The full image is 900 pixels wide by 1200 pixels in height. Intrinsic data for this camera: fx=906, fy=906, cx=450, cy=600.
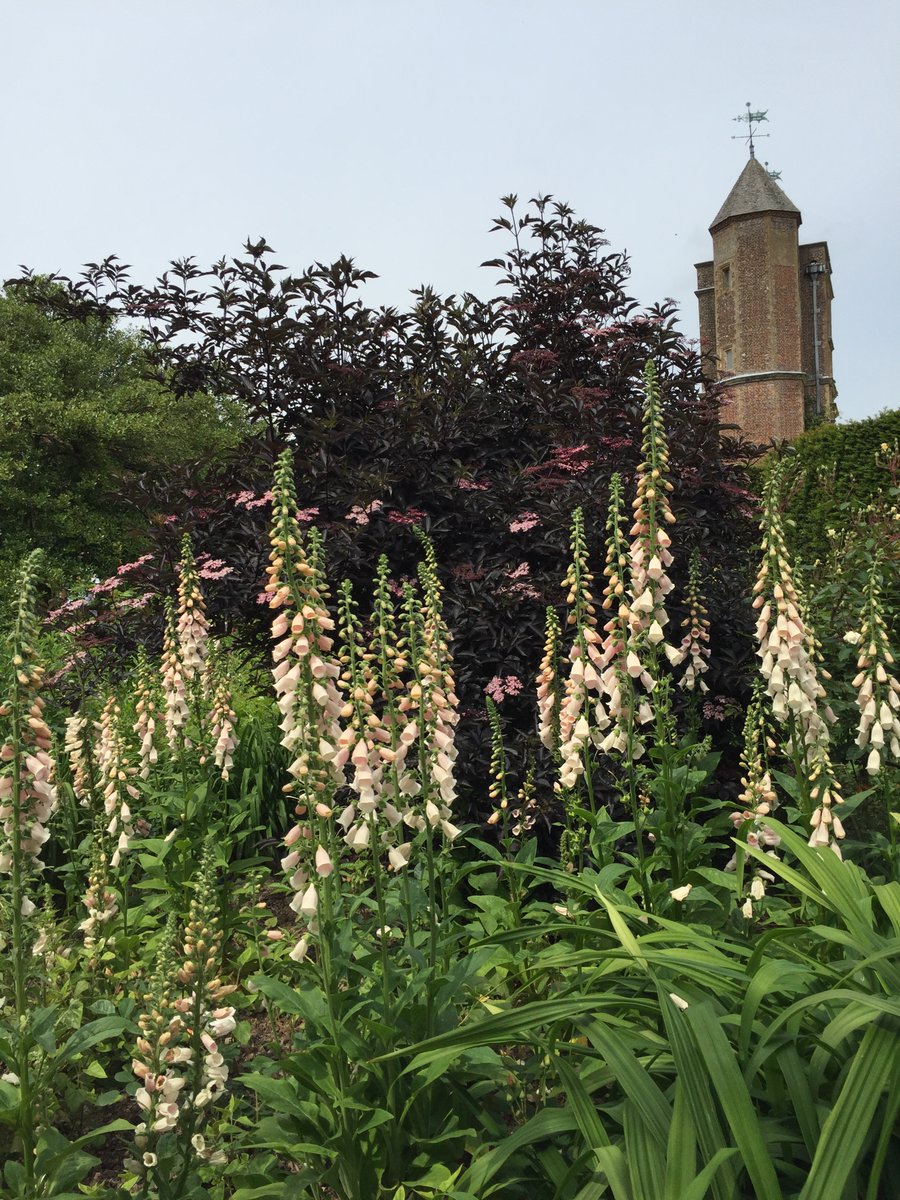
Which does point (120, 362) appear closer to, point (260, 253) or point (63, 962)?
point (260, 253)

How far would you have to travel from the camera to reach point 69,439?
78.6 ft

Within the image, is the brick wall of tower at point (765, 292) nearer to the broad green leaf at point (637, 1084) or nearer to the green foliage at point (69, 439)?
the green foliage at point (69, 439)

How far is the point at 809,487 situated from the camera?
16.8 meters

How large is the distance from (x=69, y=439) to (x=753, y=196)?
113 feet

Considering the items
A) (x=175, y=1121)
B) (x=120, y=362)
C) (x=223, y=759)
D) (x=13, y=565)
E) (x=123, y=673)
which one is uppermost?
(x=120, y=362)

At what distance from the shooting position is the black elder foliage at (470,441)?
18.1 feet

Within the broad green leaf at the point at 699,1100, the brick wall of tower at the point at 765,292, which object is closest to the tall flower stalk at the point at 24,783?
the broad green leaf at the point at 699,1100

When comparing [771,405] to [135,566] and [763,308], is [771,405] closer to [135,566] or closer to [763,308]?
[763,308]

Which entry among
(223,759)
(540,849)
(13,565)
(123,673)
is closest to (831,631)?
(540,849)

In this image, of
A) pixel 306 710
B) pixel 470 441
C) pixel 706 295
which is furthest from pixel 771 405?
pixel 306 710

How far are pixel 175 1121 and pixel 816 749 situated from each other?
2704 mm

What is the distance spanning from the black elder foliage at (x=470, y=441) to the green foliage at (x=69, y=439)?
16320mm

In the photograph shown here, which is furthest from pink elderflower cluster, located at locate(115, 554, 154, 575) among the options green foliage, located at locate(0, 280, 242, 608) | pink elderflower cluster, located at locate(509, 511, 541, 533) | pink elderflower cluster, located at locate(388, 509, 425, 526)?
green foliage, located at locate(0, 280, 242, 608)

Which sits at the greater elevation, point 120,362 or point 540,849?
point 120,362
